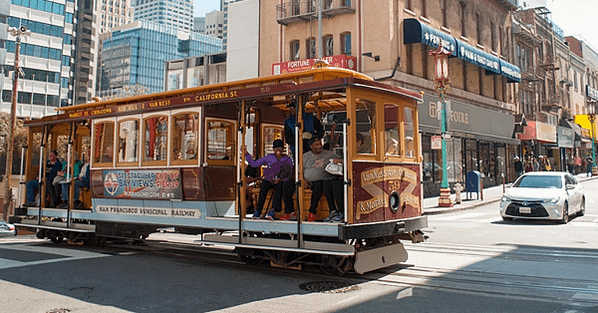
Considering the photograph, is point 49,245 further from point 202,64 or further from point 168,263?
point 202,64

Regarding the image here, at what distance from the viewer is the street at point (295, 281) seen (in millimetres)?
6051

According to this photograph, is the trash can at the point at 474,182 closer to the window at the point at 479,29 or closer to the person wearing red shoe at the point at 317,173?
the window at the point at 479,29

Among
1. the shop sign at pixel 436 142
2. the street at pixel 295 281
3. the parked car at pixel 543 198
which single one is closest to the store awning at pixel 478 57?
the shop sign at pixel 436 142

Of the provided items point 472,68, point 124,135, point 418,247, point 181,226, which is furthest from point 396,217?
point 472,68

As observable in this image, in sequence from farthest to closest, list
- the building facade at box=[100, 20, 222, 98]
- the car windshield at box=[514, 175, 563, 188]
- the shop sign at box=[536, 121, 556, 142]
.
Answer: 1. the building facade at box=[100, 20, 222, 98]
2. the shop sign at box=[536, 121, 556, 142]
3. the car windshield at box=[514, 175, 563, 188]

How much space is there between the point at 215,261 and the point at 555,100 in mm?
45763

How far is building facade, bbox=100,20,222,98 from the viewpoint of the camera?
145 metres

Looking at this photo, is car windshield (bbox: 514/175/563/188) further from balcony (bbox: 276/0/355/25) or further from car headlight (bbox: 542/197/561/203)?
balcony (bbox: 276/0/355/25)

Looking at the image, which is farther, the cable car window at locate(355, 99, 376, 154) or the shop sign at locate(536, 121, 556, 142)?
the shop sign at locate(536, 121, 556, 142)

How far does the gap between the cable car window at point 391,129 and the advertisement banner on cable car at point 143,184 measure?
3931mm

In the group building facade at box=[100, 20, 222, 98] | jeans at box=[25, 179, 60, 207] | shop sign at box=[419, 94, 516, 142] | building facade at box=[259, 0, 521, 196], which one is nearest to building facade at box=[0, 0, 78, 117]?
building facade at box=[259, 0, 521, 196]

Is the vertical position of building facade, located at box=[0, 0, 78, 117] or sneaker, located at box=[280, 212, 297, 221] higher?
building facade, located at box=[0, 0, 78, 117]

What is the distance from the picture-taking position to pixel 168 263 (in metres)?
9.16

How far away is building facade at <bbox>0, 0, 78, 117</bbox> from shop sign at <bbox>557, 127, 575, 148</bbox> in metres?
63.8
